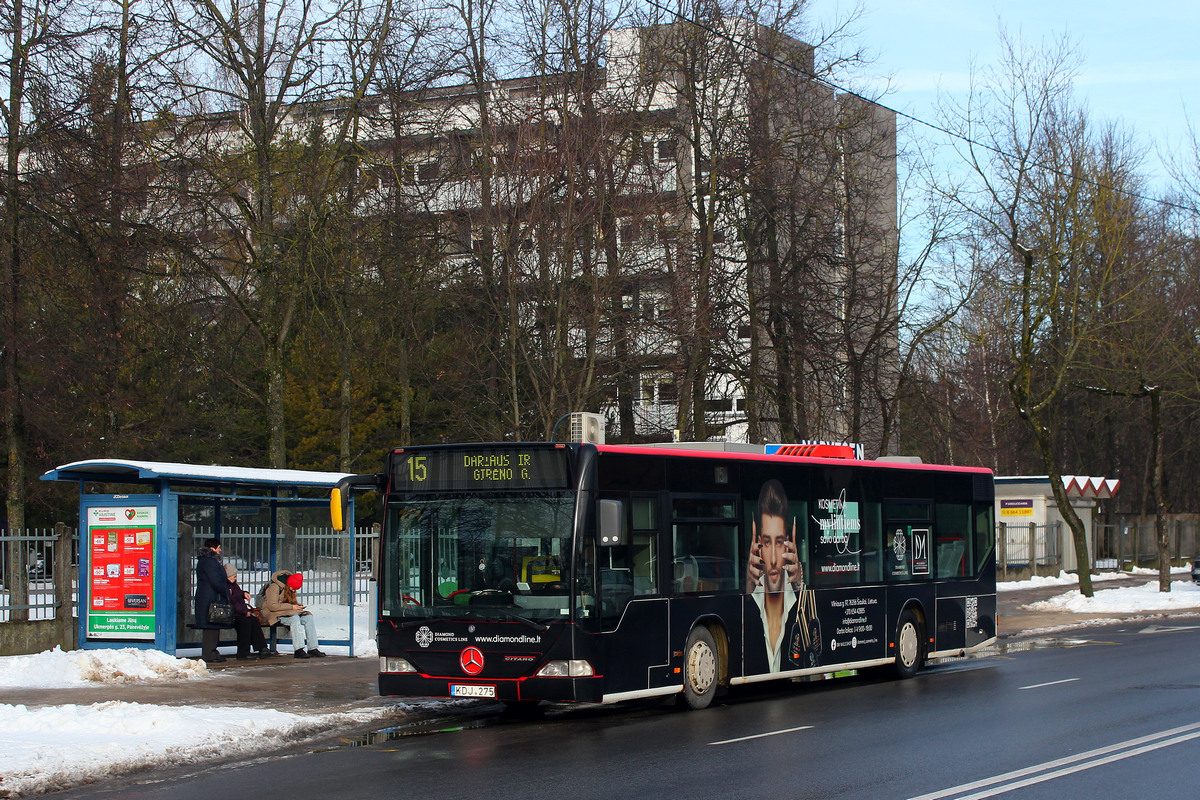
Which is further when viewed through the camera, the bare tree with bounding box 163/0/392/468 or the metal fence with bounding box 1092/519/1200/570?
the metal fence with bounding box 1092/519/1200/570

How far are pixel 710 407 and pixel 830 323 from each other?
3.40m

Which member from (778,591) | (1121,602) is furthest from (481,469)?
(1121,602)

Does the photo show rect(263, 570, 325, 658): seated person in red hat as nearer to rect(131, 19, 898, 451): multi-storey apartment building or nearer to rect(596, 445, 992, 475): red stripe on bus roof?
rect(131, 19, 898, 451): multi-storey apartment building

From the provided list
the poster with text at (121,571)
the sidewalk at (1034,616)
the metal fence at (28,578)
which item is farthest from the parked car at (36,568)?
the sidewalk at (1034,616)

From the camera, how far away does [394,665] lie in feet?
41.5

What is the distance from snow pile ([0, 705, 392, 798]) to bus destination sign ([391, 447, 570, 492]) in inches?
94.6

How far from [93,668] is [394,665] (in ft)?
14.0

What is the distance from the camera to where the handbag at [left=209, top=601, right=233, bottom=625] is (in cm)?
1645

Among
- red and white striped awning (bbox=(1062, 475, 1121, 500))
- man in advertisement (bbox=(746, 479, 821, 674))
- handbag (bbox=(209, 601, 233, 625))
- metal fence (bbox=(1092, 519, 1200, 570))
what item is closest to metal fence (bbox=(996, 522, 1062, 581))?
red and white striped awning (bbox=(1062, 475, 1121, 500))

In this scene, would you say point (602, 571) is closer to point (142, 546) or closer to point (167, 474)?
point (167, 474)

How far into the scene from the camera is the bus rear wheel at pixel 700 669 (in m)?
13.3

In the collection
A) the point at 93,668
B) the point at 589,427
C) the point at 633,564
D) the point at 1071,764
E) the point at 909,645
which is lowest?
the point at 909,645

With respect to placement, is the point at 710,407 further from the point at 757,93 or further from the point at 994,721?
the point at 994,721

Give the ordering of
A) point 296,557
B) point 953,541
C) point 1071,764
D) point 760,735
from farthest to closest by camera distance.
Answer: point 296,557 < point 953,541 < point 760,735 < point 1071,764
